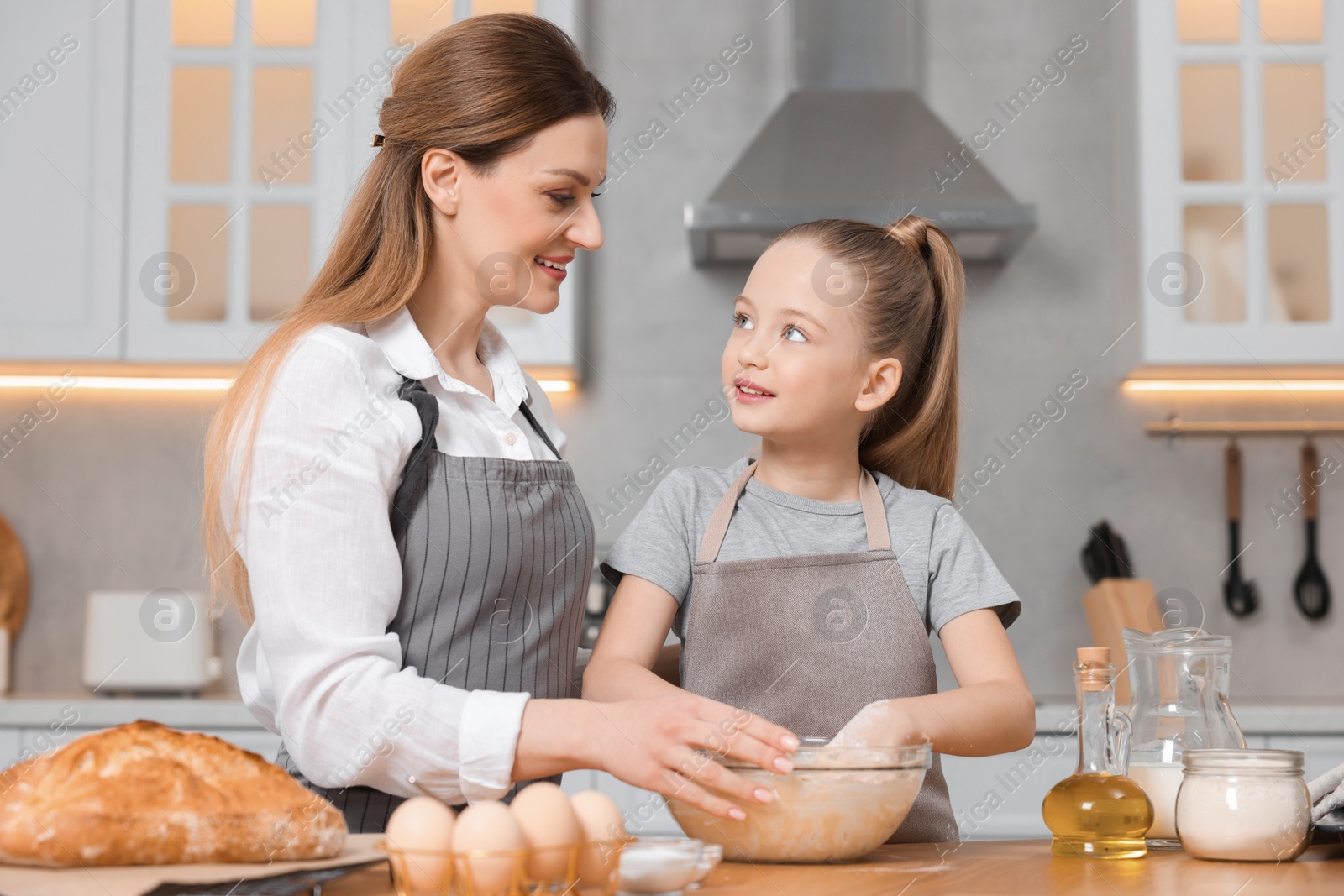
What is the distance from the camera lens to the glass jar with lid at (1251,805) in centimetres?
87

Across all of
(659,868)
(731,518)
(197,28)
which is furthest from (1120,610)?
(197,28)

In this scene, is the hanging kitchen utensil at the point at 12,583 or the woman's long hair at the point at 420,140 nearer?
the woman's long hair at the point at 420,140

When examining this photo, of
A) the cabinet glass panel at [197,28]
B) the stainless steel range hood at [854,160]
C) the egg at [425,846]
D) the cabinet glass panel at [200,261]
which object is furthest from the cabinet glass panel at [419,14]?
the egg at [425,846]

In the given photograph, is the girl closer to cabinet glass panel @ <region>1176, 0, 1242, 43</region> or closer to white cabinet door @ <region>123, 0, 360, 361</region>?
white cabinet door @ <region>123, 0, 360, 361</region>

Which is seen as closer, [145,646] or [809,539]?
[809,539]

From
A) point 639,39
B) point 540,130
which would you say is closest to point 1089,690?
point 540,130

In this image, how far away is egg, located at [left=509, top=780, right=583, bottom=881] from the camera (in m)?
0.67

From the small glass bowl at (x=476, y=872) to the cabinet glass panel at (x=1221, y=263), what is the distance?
7.06ft

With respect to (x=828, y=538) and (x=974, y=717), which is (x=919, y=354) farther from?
(x=974, y=717)

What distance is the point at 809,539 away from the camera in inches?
49.2

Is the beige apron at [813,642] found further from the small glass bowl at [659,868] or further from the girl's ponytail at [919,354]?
the small glass bowl at [659,868]

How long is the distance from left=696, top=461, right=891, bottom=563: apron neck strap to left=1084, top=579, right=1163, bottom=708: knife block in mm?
1379

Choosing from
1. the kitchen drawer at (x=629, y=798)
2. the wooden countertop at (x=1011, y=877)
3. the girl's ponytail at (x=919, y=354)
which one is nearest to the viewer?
the wooden countertop at (x=1011, y=877)

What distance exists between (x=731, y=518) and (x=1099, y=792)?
19.1 inches
